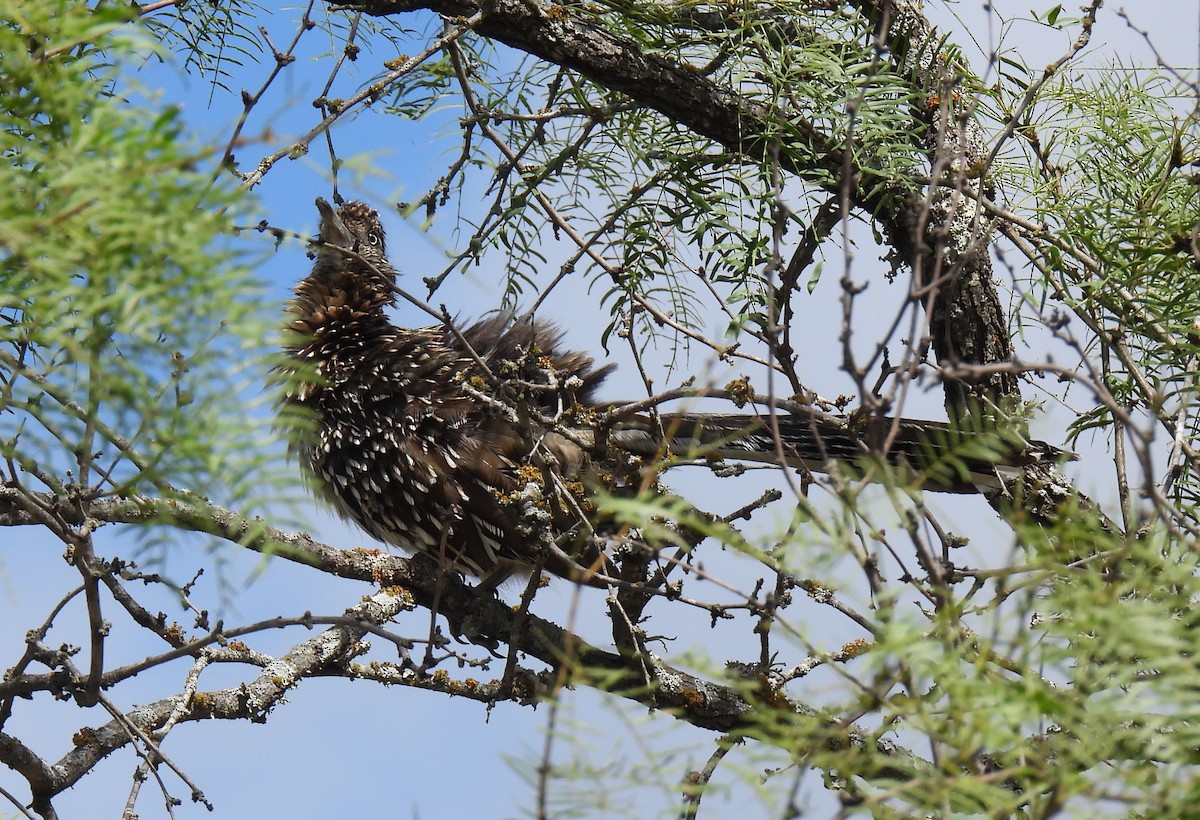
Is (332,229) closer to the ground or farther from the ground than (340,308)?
farther from the ground

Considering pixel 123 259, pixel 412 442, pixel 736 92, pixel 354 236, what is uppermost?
pixel 354 236

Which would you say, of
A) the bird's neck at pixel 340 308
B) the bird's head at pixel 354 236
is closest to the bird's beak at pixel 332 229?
the bird's head at pixel 354 236

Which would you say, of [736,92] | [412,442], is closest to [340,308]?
[412,442]

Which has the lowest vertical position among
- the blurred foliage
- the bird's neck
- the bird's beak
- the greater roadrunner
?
the blurred foliage

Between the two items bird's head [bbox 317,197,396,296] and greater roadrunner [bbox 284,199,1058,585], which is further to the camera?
bird's head [bbox 317,197,396,296]

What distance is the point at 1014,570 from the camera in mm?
952

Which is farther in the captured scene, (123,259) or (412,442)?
(412,442)

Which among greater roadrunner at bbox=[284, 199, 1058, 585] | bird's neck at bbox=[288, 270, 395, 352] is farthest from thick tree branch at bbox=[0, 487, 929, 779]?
bird's neck at bbox=[288, 270, 395, 352]

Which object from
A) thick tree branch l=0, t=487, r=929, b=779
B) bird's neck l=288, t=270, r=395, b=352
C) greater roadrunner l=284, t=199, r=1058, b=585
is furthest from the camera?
bird's neck l=288, t=270, r=395, b=352

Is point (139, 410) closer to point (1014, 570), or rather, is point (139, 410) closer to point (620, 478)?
point (1014, 570)

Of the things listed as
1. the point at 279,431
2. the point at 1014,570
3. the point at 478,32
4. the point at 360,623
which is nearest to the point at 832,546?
the point at 1014,570

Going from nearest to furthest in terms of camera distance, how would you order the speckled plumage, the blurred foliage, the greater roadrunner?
the blurred foliage → the greater roadrunner → the speckled plumage

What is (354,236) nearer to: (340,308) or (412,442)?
(340,308)

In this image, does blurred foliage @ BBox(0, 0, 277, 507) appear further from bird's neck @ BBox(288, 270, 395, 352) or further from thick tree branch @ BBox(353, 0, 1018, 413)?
bird's neck @ BBox(288, 270, 395, 352)
